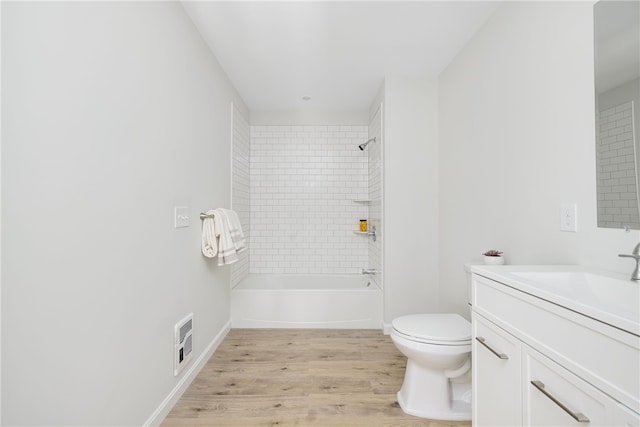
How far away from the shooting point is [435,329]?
5.66 ft

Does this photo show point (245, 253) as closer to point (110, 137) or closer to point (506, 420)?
point (110, 137)

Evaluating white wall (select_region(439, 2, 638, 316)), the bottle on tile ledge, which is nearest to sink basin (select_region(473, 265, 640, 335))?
white wall (select_region(439, 2, 638, 316))

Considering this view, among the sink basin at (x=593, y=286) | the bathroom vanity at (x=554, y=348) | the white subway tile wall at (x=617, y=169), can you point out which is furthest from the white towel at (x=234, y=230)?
the white subway tile wall at (x=617, y=169)

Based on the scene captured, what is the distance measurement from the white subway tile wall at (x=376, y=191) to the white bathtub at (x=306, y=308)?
0.31 m

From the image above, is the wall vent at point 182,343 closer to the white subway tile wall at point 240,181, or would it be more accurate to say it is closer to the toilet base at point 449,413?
the white subway tile wall at point 240,181

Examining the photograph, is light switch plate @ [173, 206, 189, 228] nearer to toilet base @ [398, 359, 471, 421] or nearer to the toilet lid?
the toilet lid

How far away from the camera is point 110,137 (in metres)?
1.23

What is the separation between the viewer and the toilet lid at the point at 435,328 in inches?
64.7

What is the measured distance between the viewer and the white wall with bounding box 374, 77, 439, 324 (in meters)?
2.84

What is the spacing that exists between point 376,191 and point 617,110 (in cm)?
223

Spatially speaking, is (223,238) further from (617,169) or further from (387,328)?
(617,169)

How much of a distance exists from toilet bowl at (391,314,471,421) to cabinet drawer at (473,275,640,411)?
551 mm

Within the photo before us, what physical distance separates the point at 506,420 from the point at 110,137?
1.92m

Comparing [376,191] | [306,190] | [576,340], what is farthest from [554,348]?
[306,190]
